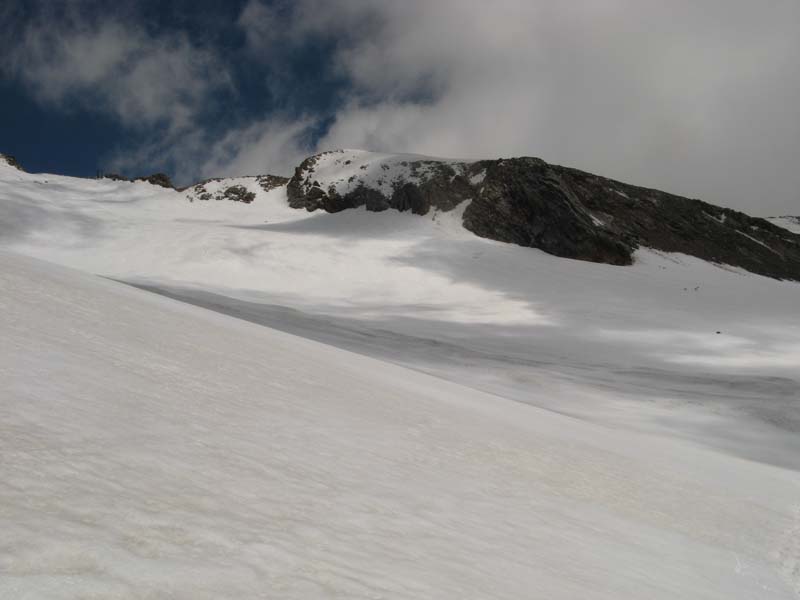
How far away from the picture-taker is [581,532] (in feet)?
6.84

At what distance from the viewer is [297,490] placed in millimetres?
1538

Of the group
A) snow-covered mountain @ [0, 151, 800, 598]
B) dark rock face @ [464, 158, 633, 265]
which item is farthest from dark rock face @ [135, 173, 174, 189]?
snow-covered mountain @ [0, 151, 800, 598]

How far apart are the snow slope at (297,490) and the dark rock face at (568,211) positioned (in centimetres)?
2148

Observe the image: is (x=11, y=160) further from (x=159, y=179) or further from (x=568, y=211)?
(x=568, y=211)

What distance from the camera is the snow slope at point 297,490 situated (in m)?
1.01

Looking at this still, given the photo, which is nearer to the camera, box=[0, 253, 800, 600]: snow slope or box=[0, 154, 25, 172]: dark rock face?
box=[0, 253, 800, 600]: snow slope

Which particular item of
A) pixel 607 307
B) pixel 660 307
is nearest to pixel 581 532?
pixel 607 307

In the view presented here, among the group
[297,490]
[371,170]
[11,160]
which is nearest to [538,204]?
[371,170]

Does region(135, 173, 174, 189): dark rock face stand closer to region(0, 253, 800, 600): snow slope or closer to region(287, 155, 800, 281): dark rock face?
region(287, 155, 800, 281): dark rock face

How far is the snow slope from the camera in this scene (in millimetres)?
1010

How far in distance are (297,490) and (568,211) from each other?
24.5m

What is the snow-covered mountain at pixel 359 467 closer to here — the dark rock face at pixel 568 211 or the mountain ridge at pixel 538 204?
the dark rock face at pixel 568 211

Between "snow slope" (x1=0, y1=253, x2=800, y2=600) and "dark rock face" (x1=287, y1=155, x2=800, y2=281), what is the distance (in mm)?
21477

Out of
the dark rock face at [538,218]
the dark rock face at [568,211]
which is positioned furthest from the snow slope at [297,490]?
the dark rock face at [568,211]
